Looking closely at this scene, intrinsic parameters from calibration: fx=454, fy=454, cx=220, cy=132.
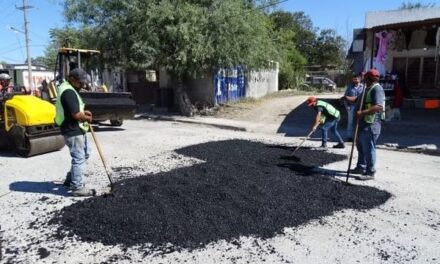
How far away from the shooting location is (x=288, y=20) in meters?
50.4

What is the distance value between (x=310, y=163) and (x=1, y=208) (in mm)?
5255

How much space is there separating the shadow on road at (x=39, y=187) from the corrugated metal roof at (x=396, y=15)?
1800 centimetres

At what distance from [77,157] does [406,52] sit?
15849 millimetres

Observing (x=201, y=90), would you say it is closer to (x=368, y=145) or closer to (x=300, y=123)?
(x=300, y=123)

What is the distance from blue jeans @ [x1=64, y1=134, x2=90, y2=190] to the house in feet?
29.4

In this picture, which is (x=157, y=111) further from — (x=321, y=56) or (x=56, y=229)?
(x=321, y=56)

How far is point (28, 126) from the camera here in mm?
9141

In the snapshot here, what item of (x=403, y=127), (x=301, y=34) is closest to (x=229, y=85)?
(x=403, y=127)

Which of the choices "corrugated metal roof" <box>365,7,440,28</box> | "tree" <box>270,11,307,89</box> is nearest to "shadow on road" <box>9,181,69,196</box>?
"tree" <box>270,11,307,89</box>

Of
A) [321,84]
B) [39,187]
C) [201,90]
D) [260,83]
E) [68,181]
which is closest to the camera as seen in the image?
[68,181]

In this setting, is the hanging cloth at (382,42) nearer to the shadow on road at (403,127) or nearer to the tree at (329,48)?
the shadow on road at (403,127)

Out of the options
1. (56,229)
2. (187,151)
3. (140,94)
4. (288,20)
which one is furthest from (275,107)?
(288,20)

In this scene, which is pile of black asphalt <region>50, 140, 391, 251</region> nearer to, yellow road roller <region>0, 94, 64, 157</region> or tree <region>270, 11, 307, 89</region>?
yellow road roller <region>0, 94, 64, 157</region>

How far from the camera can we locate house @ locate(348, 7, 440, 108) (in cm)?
1391
